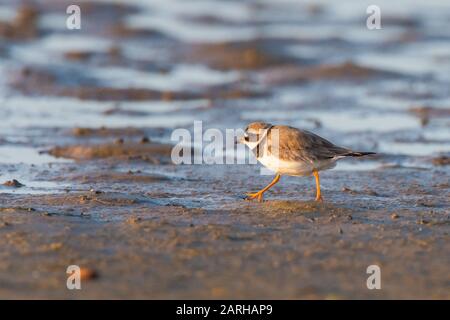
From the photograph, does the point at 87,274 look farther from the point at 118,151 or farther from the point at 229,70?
the point at 229,70

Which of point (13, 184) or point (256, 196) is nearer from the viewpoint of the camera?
point (256, 196)

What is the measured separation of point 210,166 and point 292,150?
2639 mm

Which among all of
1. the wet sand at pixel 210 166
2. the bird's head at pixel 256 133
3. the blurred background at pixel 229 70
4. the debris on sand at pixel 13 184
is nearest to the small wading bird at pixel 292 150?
the bird's head at pixel 256 133

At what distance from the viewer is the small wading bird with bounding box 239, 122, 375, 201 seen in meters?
9.20

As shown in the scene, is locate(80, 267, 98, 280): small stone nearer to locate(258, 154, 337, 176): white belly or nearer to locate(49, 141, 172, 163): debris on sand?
locate(258, 154, 337, 176): white belly

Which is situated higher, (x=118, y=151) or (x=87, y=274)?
(x=118, y=151)

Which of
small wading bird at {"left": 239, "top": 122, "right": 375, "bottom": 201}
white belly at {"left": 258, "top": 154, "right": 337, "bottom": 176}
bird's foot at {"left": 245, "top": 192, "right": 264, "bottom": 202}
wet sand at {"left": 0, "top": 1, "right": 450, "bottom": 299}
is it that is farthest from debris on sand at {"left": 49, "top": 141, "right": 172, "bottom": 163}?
white belly at {"left": 258, "top": 154, "right": 337, "bottom": 176}

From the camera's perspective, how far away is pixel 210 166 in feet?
38.4

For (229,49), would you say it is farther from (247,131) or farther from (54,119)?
(247,131)

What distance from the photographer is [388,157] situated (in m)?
12.6

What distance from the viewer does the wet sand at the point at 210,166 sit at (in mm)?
7191

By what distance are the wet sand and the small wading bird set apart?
15.7 inches

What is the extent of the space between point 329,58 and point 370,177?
35.5 ft

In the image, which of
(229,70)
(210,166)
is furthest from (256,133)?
(229,70)
